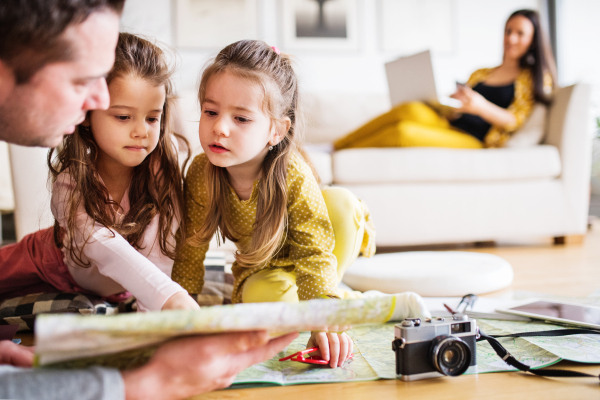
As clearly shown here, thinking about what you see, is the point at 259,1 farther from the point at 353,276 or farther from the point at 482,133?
the point at 353,276

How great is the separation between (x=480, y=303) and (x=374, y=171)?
1018 mm

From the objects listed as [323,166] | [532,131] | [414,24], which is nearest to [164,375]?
[323,166]

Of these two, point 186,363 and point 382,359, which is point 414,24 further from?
point 186,363

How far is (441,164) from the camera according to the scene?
2.09m

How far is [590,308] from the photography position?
0.97 m

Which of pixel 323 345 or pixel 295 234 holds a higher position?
pixel 295 234

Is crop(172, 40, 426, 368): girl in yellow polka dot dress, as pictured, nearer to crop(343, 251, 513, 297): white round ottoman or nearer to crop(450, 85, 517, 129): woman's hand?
crop(343, 251, 513, 297): white round ottoman

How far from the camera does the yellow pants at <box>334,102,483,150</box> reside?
2100mm

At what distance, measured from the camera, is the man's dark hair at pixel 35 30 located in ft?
1.69

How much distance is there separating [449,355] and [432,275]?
0.58 meters

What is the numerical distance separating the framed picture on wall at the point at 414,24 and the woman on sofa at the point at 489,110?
1.17 m

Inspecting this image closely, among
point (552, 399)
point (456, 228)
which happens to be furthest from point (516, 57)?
point (552, 399)

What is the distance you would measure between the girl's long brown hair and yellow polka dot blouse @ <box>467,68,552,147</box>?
1.73 meters

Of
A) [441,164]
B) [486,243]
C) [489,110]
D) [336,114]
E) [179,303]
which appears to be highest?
[336,114]
